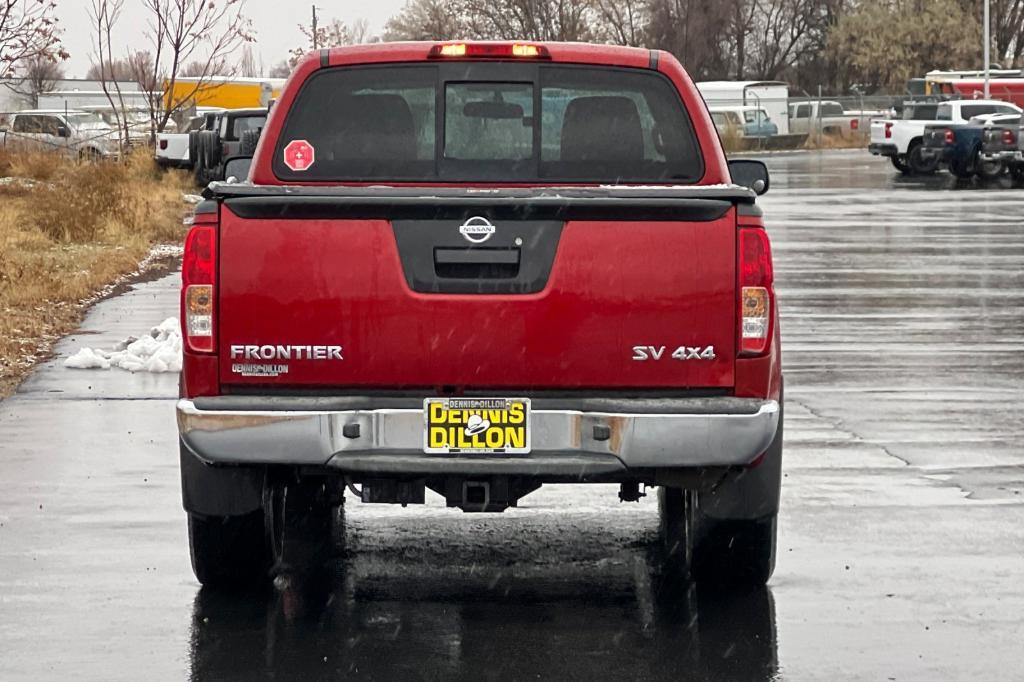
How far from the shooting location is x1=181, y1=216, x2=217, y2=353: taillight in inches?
241

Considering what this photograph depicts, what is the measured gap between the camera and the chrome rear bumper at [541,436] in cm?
609

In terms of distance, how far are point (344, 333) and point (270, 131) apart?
127cm

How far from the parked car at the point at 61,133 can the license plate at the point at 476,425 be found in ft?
112

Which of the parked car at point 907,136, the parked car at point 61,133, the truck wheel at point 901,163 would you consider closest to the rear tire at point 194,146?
the parked car at point 61,133

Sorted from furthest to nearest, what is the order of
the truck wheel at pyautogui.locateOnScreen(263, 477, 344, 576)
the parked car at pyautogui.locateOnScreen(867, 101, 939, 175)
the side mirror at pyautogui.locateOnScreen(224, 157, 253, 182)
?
the parked car at pyautogui.locateOnScreen(867, 101, 939, 175) < the side mirror at pyautogui.locateOnScreen(224, 157, 253, 182) < the truck wheel at pyautogui.locateOnScreen(263, 477, 344, 576)

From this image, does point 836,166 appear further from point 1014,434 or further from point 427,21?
point 427,21

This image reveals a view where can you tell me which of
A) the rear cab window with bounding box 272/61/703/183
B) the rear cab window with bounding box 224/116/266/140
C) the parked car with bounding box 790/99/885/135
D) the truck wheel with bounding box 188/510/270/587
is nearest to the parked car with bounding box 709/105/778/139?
the parked car with bounding box 790/99/885/135

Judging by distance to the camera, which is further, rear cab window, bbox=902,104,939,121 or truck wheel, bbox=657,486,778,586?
rear cab window, bbox=902,104,939,121

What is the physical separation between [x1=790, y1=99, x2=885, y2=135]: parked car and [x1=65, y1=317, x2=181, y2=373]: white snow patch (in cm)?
6136

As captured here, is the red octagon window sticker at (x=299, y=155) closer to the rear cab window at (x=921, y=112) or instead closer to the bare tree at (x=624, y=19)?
the rear cab window at (x=921, y=112)

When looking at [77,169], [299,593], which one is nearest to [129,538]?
[299,593]

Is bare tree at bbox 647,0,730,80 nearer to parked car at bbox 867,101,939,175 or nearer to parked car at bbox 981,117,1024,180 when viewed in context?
parked car at bbox 867,101,939,175

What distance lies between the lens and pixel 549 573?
286 inches

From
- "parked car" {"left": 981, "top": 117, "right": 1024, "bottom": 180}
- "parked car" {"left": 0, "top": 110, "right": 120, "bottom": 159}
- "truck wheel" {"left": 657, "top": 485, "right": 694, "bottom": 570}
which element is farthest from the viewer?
"parked car" {"left": 0, "top": 110, "right": 120, "bottom": 159}
